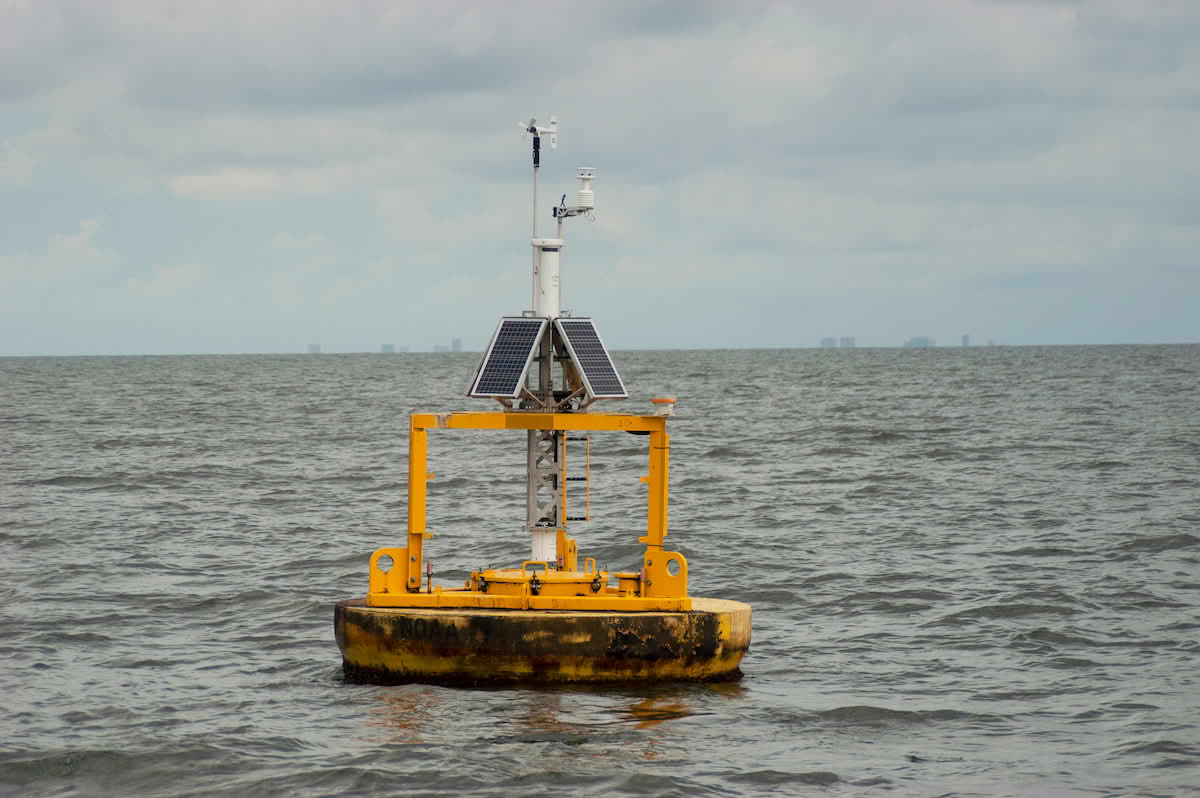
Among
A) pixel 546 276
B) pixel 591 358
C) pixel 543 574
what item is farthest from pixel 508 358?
pixel 543 574

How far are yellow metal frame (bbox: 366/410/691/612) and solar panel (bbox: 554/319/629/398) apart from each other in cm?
29

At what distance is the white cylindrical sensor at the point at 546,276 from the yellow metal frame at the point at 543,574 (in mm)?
1265

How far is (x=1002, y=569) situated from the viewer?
2592cm

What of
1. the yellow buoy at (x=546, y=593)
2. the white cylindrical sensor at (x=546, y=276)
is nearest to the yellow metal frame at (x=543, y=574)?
the yellow buoy at (x=546, y=593)

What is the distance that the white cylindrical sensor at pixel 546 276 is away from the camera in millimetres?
17391

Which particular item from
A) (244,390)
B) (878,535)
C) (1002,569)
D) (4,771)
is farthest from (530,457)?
(244,390)

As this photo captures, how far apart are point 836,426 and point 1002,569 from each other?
34998mm

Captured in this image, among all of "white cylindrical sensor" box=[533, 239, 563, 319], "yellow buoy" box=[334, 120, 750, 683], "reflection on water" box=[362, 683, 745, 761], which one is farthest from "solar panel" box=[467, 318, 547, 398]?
"reflection on water" box=[362, 683, 745, 761]

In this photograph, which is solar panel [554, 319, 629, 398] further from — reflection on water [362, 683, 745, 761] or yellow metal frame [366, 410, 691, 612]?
reflection on water [362, 683, 745, 761]

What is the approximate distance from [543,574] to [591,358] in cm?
245

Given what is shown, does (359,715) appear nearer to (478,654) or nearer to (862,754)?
(478,654)

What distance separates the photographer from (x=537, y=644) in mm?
16172

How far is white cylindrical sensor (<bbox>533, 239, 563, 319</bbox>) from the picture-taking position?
17.4 m

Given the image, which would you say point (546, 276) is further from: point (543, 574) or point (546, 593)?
point (546, 593)
